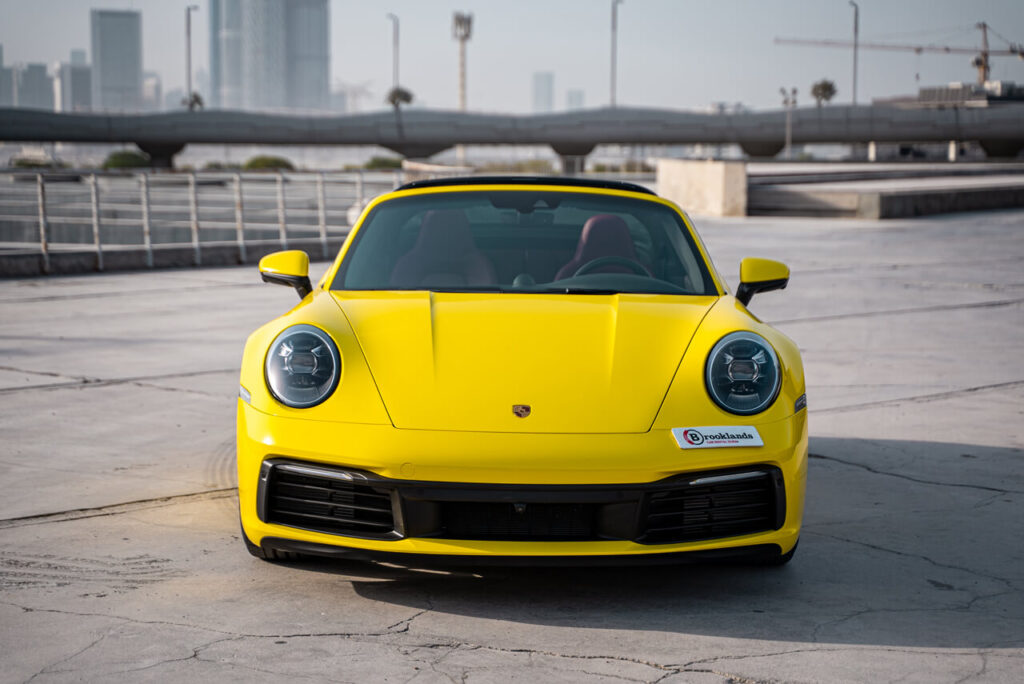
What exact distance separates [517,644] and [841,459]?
273cm

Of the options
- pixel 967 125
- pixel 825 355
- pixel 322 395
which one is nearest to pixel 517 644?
pixel 322 395

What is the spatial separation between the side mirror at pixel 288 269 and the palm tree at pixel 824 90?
10738 centimetres

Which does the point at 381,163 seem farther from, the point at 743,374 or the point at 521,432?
the point at 521,432

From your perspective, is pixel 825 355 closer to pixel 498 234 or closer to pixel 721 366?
pixel 498 234

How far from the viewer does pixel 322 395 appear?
11.9ft

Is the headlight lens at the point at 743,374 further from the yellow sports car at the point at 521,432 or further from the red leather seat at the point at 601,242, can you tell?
the red leather seat at the point at 601,242

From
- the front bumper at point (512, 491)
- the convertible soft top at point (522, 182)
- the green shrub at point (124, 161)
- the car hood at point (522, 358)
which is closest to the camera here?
the front bumper at point (512, 491)

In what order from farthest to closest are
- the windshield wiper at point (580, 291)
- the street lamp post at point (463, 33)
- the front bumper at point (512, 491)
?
the street lamp post at point (463, 33)
the windshield wiper at point (580, 291)
the front bumper at point (512, 491)

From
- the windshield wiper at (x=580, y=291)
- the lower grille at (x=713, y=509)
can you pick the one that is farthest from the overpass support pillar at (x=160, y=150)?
the lower grille at (x=713, y=509)

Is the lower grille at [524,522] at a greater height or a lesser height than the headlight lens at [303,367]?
lesser

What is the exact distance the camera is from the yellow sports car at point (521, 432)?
340cm

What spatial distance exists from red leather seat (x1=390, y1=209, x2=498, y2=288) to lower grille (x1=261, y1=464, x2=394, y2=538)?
116cm

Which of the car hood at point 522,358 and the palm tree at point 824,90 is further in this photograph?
the palm tree at point 824,90

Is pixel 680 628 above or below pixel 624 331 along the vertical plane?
below
